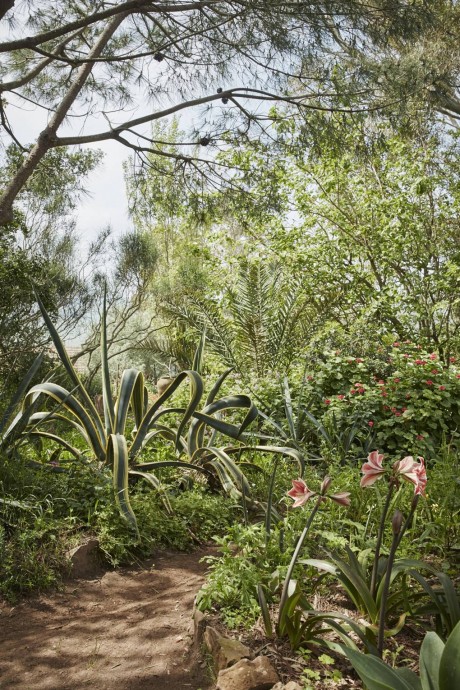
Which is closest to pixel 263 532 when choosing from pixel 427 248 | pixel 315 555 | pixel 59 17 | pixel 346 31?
pixel 315 555

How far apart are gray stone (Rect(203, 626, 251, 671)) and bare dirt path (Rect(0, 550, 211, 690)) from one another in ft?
0.27

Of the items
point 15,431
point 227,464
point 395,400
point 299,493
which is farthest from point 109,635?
point 395,400

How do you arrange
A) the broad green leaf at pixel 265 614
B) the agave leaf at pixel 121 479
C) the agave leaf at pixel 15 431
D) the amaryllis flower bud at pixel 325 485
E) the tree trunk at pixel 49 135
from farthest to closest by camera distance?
1. the tree trunk at pixel 49 135
2. the agave leaf at pixel 15 431
3. the agave leaf at pixel 121 479
4. the broad green leaf at pixel 265 614
5. the amaryllis flower bud at pixel 325 485

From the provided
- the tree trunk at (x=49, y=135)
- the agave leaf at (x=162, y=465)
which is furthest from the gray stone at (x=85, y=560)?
the tree trunk at (x=49, y=135)

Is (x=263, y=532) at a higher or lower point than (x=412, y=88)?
lower

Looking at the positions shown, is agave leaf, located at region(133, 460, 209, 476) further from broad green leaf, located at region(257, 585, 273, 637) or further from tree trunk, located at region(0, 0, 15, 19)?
tree trunk, located at region(0, 0, 15, 19)

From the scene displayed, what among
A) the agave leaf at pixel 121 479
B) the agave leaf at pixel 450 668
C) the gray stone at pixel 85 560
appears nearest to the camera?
the agave leaf at pixel 450 668

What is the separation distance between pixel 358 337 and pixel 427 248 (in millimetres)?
1744

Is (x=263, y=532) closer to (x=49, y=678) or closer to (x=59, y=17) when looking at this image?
(x=49, y=678)

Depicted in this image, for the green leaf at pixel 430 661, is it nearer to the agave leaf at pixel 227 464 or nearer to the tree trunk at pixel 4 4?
the agave leaf at pixel 227 464

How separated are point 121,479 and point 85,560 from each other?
1.51 feet

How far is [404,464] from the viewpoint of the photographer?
1.72 metres

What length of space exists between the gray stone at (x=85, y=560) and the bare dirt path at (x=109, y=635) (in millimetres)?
67

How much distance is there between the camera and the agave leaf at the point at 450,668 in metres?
1.46
